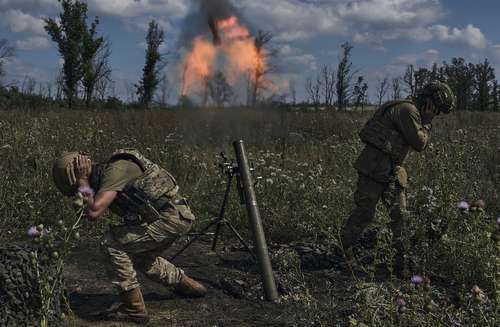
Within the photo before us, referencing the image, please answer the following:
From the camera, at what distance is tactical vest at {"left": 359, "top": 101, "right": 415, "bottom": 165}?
18.1ft

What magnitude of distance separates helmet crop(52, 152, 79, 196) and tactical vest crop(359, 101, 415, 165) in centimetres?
289

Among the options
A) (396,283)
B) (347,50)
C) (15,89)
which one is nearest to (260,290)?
(396,283)

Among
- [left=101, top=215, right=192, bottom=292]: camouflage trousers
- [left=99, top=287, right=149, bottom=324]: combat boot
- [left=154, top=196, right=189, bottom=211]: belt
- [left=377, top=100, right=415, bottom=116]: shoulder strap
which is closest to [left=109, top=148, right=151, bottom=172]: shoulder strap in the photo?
[left=154, top=196, right=189, bottom=211]: belt

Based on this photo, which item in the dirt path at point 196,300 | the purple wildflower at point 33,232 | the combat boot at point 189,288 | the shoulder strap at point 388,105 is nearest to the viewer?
the purple wildflower at point 33,232

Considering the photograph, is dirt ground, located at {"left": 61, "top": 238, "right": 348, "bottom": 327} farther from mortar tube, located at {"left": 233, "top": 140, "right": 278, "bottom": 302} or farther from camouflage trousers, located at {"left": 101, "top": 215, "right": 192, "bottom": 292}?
camouflage trousers, located at {"left": 101, "top": 215, "right": 192, "bottom": 292}

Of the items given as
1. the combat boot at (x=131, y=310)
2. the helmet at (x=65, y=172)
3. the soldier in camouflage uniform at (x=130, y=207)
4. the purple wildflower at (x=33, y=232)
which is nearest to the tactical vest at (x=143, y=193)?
the soldier in camouflage uniform at (x=130, y=207)

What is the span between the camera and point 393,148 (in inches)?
217

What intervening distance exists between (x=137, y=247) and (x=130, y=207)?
30 centimetres

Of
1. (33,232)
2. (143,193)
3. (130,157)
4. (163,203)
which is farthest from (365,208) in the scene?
(33,232)

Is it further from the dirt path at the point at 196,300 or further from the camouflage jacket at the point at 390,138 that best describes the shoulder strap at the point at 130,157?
the camouflage jacket at the point at 390,138

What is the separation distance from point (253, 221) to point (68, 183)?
155 centimetres

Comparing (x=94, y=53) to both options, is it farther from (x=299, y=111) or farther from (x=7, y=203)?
(x=7, y=203)

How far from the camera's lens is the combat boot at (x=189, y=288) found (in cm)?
467

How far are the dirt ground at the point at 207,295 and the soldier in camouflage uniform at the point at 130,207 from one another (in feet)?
1.08
